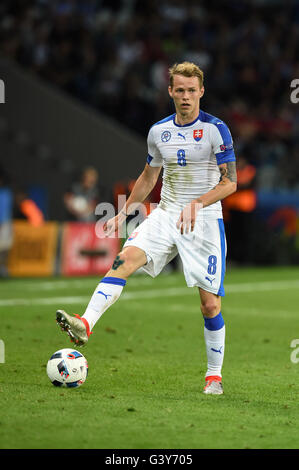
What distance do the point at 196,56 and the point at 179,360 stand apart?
17036 millimetres

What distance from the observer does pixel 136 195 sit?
7.30m

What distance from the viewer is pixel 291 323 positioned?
1190 cm

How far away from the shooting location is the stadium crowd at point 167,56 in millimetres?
22438

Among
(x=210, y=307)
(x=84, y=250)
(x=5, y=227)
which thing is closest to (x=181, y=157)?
(x=210, y=307)

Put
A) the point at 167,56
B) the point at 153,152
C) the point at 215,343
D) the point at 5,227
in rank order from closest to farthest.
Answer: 1. the point at 215,343
2. the point at 153,152
3. the point at 5,227
4. the point at 167,56

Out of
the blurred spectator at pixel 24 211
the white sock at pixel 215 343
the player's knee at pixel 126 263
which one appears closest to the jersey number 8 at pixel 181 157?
the player's knee at pixel 126 263

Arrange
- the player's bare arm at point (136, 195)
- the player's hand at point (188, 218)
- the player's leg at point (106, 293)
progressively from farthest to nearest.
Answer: the player's bare arm at point (136, 195)
the player's hand at point (188, 218)
the player's leg at point (106, 293)

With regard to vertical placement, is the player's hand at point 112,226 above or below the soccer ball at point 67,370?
above

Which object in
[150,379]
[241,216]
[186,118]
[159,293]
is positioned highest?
[241,216]

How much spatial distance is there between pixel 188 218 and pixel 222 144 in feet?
2.34

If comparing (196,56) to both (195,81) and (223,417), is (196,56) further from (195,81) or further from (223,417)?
(223,417)

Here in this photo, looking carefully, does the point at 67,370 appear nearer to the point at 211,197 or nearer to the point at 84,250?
the point at 211,197

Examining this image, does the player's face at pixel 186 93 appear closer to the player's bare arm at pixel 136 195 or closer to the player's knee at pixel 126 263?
the player's bare arm at pixel 136 195
